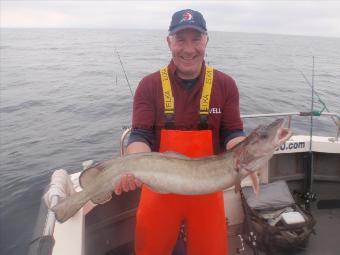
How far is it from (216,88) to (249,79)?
23.3 m

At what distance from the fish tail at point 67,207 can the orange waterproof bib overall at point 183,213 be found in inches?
28.8

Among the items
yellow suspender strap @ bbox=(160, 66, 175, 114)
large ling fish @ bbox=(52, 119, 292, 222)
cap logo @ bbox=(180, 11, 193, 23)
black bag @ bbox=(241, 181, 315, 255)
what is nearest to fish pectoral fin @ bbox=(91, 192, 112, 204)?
large ling fish @ bbox=(52, 119, 292, 222)

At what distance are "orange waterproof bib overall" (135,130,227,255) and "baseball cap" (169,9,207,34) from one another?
3.64 ft

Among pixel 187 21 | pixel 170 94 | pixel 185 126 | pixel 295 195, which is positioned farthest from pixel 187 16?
pixel 295 195

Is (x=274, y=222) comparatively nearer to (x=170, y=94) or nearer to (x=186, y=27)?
(x=170, y=94)

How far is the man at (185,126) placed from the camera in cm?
396

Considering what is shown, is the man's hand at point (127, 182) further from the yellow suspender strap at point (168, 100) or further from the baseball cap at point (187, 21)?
the baseball cap at point (187, 21)

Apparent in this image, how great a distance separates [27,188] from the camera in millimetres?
9625

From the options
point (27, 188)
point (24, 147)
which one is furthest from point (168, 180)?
point (24, 147)

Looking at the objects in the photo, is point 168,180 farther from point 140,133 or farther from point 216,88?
point 216,88

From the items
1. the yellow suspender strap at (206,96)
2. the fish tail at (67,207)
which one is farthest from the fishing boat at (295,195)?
the yellow suspender strap at (206,96)

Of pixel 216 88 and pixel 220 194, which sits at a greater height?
pixel 216 88

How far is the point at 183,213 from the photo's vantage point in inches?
159

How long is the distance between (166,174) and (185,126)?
721 millimetres
